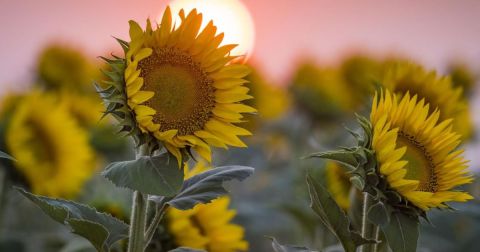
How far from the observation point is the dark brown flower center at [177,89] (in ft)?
4.93

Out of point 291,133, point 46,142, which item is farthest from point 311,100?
point 46,142

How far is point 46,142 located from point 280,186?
1.36 m

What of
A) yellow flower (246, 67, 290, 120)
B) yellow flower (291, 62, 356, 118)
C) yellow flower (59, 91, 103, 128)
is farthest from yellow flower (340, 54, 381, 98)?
yellow flower (59, 91, 103, 128)

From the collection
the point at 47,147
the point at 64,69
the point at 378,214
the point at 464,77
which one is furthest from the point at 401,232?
the point at 64,69

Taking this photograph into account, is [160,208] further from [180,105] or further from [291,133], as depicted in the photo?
[291,133]

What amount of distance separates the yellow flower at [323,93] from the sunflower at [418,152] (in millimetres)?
3139

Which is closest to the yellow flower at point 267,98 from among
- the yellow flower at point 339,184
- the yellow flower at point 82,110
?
the yellow flower at point 82,110

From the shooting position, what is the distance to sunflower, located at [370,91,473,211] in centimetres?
147

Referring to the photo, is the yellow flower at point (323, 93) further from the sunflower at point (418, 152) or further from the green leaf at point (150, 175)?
the green leaf at point (150, 175)

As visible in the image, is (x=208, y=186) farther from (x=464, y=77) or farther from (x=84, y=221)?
(x=464, y=77)

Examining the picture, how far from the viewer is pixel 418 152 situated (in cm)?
158

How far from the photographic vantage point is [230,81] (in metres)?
1.54

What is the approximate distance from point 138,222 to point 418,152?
1.66 ft

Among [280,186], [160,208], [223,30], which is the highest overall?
[223,30]
